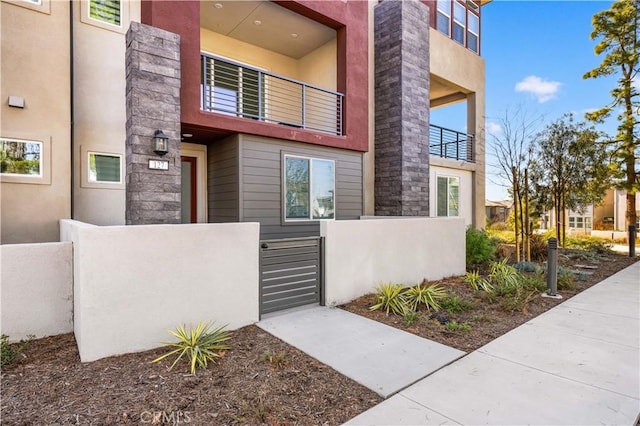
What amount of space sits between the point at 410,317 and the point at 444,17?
484 inches

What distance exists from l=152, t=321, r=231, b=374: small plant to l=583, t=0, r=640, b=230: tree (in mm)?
16999

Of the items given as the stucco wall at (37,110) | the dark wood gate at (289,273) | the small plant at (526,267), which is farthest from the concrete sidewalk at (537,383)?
the stucco wall at (37,110)

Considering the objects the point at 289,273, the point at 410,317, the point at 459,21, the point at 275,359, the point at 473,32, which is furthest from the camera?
the point at 473,32

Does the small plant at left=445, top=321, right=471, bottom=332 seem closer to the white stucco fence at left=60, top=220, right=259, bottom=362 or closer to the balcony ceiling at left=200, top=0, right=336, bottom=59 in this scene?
the white stucco fence at left=60, top=220, right=259, bottom=362

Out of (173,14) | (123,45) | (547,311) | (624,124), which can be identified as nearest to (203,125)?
(173,14)

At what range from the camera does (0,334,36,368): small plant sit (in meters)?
3.66

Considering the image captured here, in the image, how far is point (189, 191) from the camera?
852 centimetres

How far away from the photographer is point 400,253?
22.8 feet

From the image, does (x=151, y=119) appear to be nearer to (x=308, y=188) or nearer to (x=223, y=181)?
(x=223, y=181)

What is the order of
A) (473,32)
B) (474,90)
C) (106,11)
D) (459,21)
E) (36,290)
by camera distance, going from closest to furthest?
(36,290)
(106,11)
(459,21)
(474,90)
(473,32)

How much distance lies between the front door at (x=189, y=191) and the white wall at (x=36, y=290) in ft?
13.0

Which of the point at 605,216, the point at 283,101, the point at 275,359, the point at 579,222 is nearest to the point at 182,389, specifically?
the point at 275,359

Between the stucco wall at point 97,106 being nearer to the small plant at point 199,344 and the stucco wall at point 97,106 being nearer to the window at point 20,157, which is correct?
the window at point 20,157

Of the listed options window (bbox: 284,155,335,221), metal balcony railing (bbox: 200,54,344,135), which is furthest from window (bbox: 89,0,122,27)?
window (bbox: 284,155,335,221)
